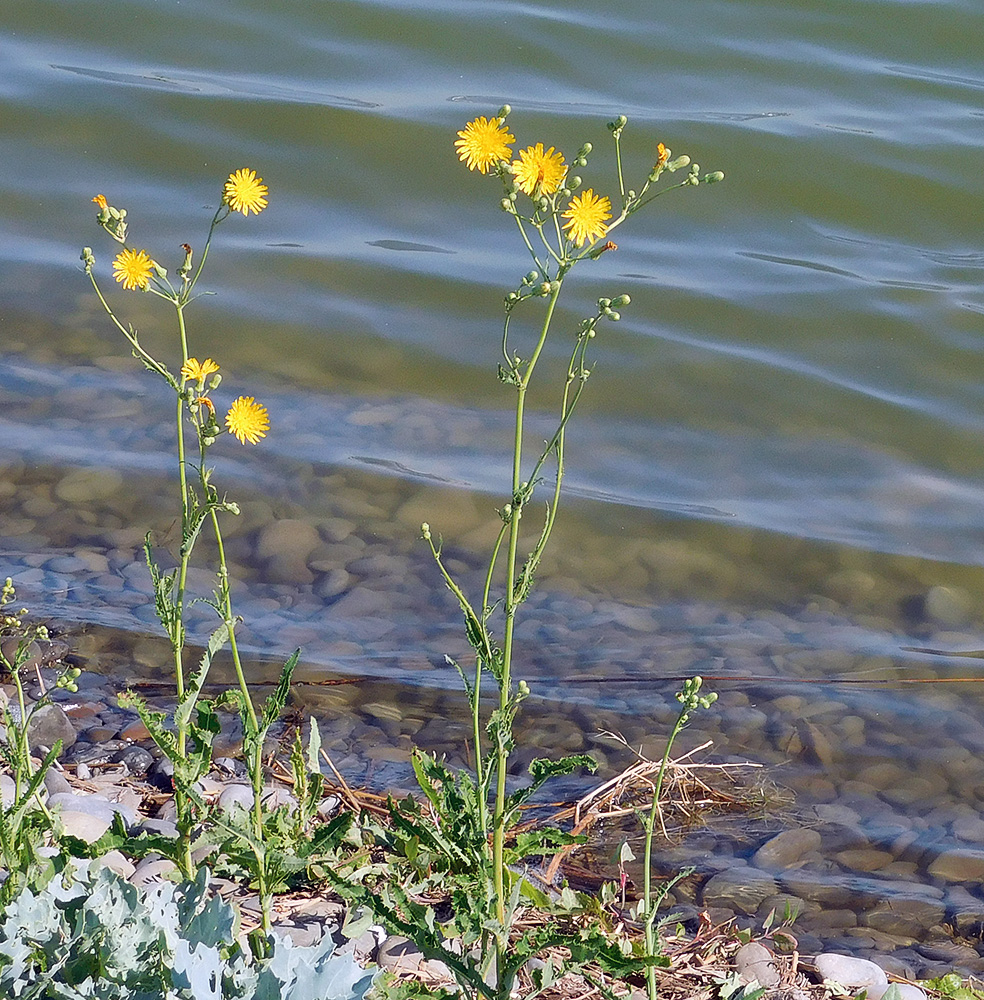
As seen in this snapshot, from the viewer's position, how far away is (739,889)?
3.37 meters

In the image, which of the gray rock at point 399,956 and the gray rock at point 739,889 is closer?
the gray rock at point 399,956

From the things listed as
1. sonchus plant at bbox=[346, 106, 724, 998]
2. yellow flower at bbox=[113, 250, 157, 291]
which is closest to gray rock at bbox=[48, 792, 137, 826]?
sonchus plant at bbox=[346, 106, 724, 998]

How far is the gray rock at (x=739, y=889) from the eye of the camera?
3.32 meters

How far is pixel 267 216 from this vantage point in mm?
8055

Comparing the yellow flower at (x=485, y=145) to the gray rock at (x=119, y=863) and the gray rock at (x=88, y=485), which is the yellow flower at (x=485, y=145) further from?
the gray rock at (x=88, y=485)

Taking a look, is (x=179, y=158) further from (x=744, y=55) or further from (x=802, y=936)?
(x=802, y=936)

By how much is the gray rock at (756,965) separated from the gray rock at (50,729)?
78.1 inches

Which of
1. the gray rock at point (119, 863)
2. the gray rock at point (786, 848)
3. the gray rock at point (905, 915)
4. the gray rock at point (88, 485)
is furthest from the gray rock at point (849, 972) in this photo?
the gray rock at point (88, 485)

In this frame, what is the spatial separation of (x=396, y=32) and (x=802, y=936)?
8.63 m

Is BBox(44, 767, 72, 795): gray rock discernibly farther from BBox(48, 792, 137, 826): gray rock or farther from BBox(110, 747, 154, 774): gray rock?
BBox(110, 747, 154, 774): gray rock

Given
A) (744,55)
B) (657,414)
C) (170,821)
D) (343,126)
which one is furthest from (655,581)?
(744,55)

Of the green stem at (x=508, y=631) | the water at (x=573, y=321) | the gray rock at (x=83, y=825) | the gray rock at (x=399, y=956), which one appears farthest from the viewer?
the water at (x=573, y=321)

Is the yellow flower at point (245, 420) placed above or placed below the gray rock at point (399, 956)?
above

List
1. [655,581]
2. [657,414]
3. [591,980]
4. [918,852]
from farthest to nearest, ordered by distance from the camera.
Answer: [657,414]
[655,581]
[918,852]
[591,980]
